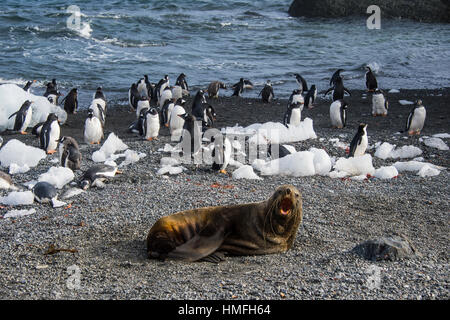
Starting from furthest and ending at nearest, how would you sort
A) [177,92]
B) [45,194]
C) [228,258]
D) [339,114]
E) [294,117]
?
[177,92] < [294,117] < [339,114] < [45,194] < [228,258]

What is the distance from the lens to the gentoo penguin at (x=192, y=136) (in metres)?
11.0

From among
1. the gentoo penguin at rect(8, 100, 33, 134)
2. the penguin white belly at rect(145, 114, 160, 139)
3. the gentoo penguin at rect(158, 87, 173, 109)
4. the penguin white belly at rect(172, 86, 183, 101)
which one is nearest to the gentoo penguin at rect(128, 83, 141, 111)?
the gentoo penguin at rect(158, 87, 173, 109)

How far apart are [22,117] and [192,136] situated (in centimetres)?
468

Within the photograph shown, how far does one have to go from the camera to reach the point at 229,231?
6.03 m

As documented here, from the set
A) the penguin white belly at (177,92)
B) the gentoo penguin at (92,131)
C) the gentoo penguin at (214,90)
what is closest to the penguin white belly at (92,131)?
the gentoo penguin at (92,131)

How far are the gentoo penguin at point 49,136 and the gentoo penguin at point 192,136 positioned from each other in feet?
8.16

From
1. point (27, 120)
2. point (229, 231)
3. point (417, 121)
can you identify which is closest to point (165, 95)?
point (27, 120)

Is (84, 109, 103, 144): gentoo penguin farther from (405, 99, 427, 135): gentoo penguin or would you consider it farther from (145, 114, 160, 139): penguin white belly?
(405, 99, 427, 135): gentoo penguin

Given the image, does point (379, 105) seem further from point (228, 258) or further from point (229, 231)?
point (228, 258)

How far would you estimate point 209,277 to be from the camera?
529cm

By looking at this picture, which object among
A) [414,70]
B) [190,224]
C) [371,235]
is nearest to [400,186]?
[371,235]

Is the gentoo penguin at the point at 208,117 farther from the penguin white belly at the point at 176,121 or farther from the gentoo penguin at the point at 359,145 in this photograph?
the gentoo penguin at the point at 359,145

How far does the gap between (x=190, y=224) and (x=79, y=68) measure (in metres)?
18.0
